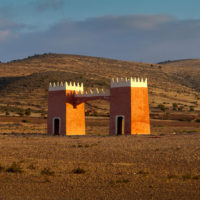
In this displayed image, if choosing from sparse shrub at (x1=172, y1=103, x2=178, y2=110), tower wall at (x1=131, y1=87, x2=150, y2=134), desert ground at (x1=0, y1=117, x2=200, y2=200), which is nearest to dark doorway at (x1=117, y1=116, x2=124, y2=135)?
tower wall at (x1=131, y1=87, x2=150, y2=134)

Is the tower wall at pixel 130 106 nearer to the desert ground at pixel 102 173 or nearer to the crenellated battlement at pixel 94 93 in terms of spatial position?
the crenellated battlement at pixel 94 93

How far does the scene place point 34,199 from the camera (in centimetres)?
944

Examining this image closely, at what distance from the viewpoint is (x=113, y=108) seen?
31.5 m

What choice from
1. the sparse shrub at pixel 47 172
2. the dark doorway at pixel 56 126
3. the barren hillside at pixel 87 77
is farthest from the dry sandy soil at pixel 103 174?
the barren hillside at pixel 87 77

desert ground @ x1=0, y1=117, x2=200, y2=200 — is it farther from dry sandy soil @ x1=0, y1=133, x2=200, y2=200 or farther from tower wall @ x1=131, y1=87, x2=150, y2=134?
tower wall @ x1=131, y1=87, x2=150, y2=134

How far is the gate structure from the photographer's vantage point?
30609 millimetres

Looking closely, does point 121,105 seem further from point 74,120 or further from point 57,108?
point 57,108

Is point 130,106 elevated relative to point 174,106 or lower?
lower

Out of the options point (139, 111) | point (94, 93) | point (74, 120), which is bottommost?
point (74, 120)

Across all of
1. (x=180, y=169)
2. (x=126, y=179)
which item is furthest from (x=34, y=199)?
(x=180, y=169)

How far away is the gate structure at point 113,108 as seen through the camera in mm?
30609

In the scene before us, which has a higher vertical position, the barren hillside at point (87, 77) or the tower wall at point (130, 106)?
the barren hillside at point (87, 77)

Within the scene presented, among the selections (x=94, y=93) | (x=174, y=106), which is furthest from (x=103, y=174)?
(x=174, y=106)

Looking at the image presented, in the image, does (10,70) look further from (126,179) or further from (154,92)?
(126,179)
